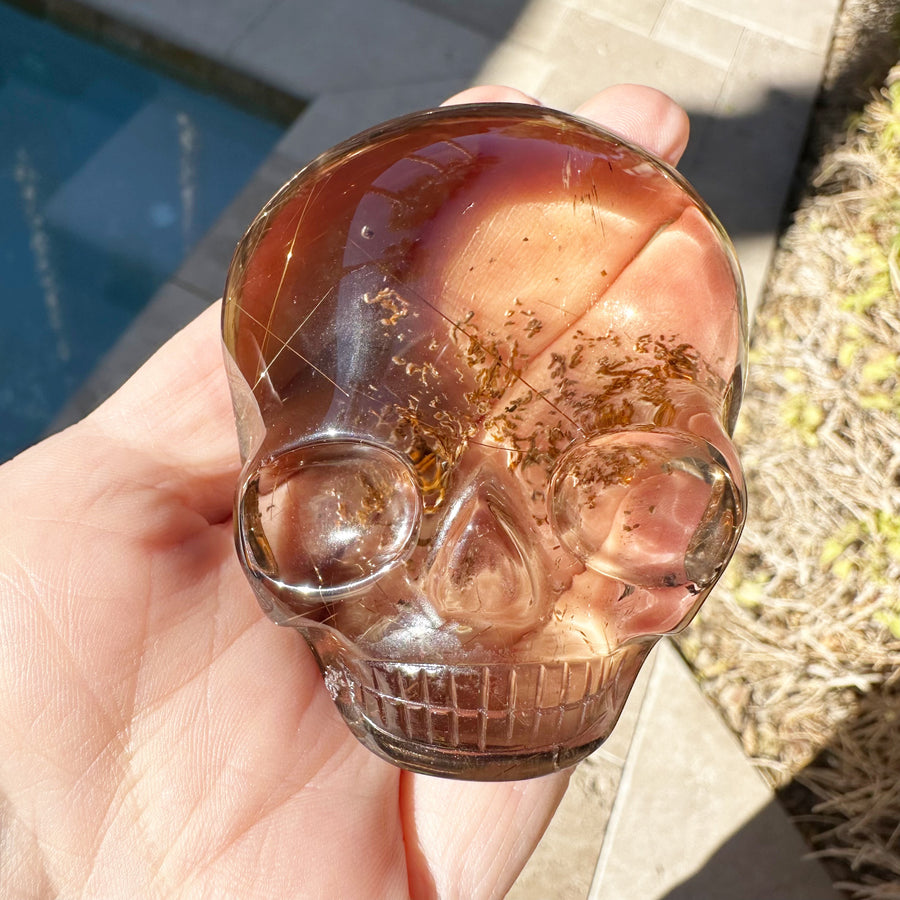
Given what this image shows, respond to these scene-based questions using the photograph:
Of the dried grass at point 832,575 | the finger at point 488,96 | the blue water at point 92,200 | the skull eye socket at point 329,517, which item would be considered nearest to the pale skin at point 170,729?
the skull eye socket at point 329,517

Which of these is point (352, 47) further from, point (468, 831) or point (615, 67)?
point (468, 831)

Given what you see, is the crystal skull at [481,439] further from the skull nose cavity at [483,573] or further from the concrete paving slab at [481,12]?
the concrete paving slab at [481,12]

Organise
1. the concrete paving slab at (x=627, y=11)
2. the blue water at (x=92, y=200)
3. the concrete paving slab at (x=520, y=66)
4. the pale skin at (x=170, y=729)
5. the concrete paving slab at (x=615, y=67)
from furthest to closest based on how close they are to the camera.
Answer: the blue water at (x=92, y=200)
the concrete paving slab at (x=627, y=11)
the concrete paving slab at (x=615, y=67)
the concrete paving slab at (x=520, y=66)
the pale skin at (x=170, y=729)

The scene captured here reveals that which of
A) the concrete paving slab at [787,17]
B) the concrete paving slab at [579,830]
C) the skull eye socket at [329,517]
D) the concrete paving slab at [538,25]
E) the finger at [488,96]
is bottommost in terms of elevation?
the concrete paving slab at [579,830]

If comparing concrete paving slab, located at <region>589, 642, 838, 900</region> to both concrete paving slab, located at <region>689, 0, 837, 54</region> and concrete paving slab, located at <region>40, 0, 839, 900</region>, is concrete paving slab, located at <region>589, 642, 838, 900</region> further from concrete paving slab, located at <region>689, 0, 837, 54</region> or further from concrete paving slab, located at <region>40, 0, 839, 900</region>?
concrete paving slab, located at <region>689, 0, 837, 54</region>

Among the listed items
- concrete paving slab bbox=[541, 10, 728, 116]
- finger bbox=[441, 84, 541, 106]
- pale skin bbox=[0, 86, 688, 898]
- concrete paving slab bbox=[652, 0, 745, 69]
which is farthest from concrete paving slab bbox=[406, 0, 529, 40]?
pale skin bbox=[0, 86, 688, 898]

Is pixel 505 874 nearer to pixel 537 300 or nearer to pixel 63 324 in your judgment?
pixel 537 300
